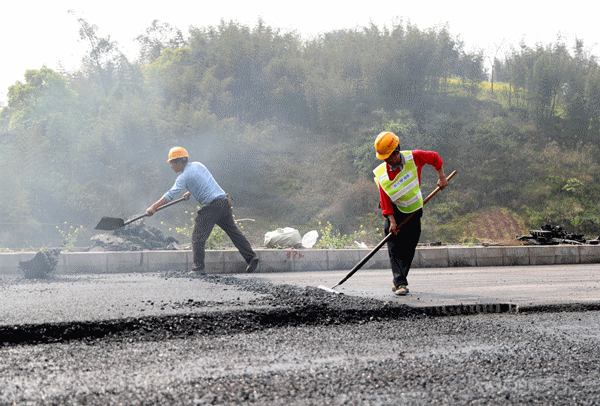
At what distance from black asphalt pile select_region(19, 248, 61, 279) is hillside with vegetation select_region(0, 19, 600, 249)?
12.3 meters

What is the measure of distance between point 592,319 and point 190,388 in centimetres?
353

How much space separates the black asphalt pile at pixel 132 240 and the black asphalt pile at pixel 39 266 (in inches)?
89.1

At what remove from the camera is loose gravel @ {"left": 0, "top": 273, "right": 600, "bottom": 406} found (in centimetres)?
223

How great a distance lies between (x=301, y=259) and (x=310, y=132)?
21782mm

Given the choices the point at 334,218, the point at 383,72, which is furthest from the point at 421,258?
the point at 383,72

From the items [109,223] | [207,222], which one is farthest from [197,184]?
[109,223]

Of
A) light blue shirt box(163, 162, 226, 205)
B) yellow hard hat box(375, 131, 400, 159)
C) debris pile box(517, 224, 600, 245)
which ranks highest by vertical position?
yellow hard hat box(375, 131, 400, 159)

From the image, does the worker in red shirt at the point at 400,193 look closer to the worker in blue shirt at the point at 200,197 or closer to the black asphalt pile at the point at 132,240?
the worker in blue shirt at the point at 200,197

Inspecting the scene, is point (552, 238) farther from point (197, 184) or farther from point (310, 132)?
point (310, 132)

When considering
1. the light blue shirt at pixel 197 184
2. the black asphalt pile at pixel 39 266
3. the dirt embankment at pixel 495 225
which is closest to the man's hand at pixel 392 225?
the light blue shirt at pixel 197 184

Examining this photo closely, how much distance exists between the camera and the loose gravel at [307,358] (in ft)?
7.30

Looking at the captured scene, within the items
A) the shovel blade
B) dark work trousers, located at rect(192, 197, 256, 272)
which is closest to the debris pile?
dark work trousers, located at rect(192, 197, 256, 272)

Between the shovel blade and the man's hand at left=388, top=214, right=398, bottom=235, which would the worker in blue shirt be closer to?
the shovel blade

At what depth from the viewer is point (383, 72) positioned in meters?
31.7
